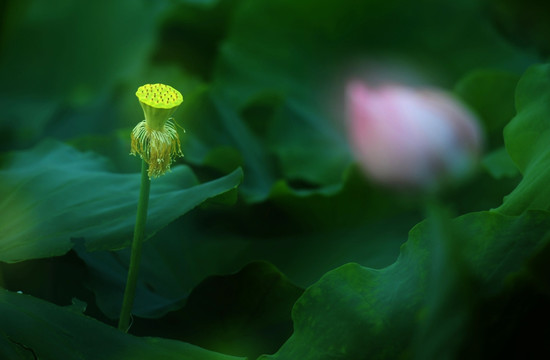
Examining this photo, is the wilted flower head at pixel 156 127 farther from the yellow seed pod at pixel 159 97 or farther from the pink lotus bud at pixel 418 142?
the pink lotus bud at pixel 418 142

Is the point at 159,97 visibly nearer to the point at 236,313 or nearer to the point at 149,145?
the point at 149,145

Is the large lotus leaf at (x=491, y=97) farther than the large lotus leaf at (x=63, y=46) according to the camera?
No

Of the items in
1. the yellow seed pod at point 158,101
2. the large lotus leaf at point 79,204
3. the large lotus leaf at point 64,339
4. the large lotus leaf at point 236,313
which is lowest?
the large lotus leaf at point 64,339

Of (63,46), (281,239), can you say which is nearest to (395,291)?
(281,239)

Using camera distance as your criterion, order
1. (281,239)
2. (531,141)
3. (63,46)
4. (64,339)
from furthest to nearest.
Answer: (63,46), (281,239), (531,141), (64,339)

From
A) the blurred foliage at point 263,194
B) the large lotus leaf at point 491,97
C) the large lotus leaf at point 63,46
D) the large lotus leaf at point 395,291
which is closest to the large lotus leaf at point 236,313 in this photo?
the blurred foliage at point 263,194

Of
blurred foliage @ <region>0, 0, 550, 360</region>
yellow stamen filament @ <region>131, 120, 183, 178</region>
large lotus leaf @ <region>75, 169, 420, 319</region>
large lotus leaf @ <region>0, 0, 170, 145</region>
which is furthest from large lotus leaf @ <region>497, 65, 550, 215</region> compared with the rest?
large lotus leaf @ <region>0, 0, 170, 145</region>
